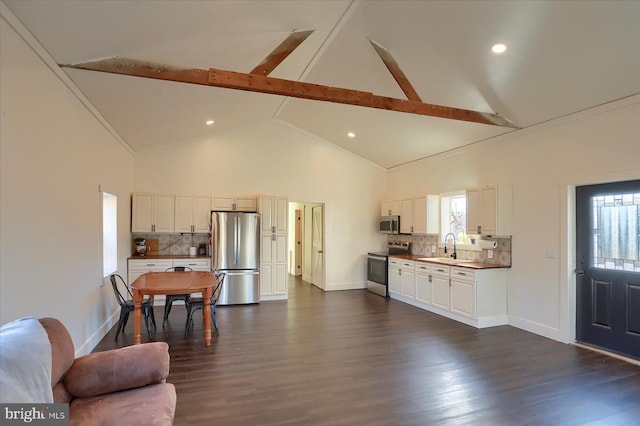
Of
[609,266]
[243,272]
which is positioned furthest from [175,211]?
[609,266]

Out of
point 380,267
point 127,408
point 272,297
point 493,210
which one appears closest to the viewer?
point 127,408

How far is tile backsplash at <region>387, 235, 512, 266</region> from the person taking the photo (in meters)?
5.18

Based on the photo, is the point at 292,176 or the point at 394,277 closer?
the point at 394,277

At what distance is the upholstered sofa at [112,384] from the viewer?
1.73m

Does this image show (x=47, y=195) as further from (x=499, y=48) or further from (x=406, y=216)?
(x=406, y=216)

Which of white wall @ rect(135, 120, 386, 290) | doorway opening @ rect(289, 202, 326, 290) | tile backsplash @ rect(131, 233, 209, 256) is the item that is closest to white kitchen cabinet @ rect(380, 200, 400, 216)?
white wall @ rect(135, 120, 386, 290)

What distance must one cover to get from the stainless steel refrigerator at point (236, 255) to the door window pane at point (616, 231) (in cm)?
518

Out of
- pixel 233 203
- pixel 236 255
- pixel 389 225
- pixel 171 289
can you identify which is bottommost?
pixel 171 289

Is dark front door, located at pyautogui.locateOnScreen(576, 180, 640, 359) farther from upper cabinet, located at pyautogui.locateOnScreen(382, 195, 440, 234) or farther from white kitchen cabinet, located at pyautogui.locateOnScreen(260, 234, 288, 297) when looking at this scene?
white kitchen cabinet, located at pyautogui.locateOnScreen(260, 234, 288, 297)

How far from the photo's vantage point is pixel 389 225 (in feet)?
24.9

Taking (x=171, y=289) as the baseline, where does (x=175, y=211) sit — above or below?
above

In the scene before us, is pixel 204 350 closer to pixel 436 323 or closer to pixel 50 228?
pixel 50 228

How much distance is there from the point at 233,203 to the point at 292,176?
145cm

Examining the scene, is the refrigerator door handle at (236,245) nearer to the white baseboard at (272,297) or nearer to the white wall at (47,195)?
the white baseboard at (272,297)
